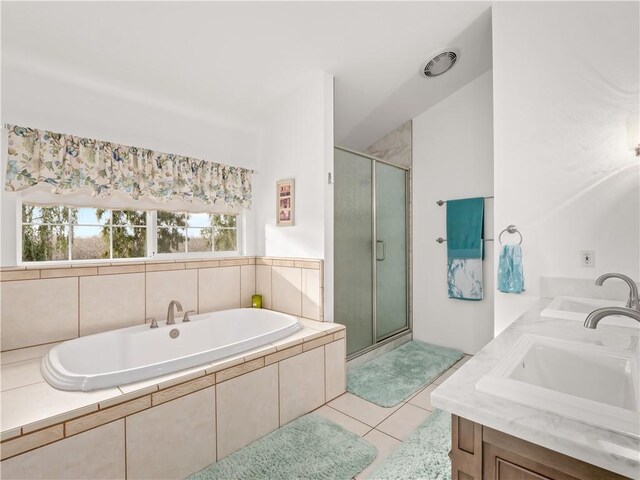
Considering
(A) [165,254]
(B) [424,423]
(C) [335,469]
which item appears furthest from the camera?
(A) [165,254]

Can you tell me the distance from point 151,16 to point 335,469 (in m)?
2.67

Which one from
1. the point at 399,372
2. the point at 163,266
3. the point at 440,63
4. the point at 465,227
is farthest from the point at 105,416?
the point at 440,63

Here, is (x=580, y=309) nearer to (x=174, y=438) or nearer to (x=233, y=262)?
(x=174, y=438)

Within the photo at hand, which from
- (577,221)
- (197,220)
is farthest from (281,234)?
(577,221)

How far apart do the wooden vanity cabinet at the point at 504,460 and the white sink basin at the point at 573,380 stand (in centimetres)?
8

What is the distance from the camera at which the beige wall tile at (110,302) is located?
2.11 m

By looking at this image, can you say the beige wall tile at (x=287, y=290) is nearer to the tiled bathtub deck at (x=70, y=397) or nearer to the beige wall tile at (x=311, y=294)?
the beige wall tile at (x=311, y=294)

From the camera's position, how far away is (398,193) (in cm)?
356

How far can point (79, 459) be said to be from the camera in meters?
1.25

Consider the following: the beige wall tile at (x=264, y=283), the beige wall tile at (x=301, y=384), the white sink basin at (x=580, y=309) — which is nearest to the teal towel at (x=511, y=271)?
the white sink basin at (x=580, y=309)

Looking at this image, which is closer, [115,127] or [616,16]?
[616,16]

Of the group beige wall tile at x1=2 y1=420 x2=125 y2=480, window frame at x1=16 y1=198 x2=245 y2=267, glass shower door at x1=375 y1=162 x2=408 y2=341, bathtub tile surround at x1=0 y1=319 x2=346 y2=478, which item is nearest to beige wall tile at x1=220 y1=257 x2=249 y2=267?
window frame at x1=16 y1=198 x2=245 y2=267

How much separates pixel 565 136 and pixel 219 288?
2.68 meters

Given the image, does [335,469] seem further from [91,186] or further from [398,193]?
[398,193]
